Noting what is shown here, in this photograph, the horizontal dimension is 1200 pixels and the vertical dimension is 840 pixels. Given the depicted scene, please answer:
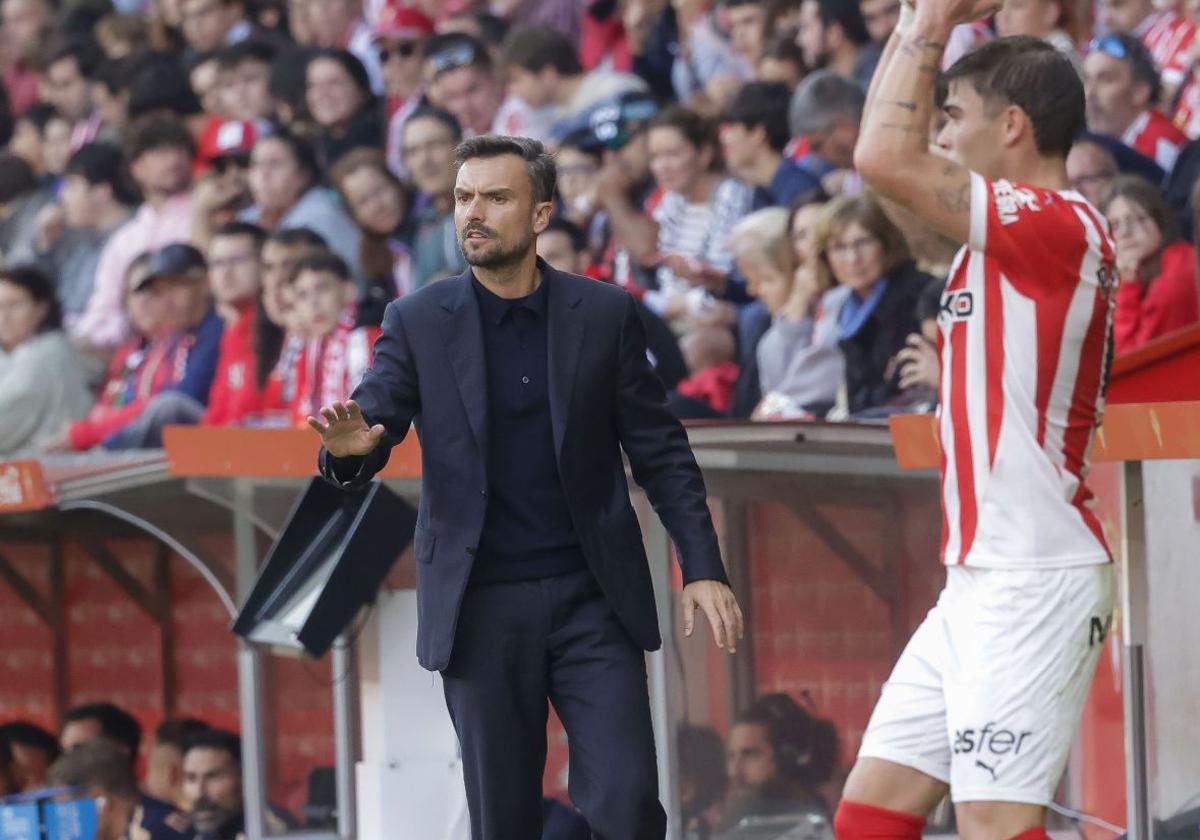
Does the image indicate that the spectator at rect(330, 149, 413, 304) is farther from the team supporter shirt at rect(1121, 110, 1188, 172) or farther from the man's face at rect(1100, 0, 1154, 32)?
the team supporter shirt at rect(1121, 110, 1188, 172)

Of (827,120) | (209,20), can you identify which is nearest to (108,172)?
(209,20)

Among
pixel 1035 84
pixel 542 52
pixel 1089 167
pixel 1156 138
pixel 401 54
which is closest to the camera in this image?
pixel 1035 84

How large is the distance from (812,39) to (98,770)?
4.52m

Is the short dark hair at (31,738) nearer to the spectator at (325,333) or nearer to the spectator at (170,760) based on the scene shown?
the spectator at (170,760)

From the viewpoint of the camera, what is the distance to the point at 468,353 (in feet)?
17.0

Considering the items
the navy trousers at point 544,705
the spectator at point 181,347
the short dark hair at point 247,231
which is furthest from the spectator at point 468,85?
the navy trousers at point 544,705

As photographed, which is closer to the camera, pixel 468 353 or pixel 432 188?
pixel 468 353

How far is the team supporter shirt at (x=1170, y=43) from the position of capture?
380 inches

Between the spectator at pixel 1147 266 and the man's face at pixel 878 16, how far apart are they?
255 centimetres

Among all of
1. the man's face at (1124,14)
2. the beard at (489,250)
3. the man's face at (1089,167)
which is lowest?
the beard at (489,250)

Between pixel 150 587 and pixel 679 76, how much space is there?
3917 mm

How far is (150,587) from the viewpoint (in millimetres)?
10203

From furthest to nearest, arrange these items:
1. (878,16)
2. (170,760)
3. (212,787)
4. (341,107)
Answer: (341,107), (878,16), (170,760), (212,787)

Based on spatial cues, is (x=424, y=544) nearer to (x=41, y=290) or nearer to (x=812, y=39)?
(x=812, y=39)
